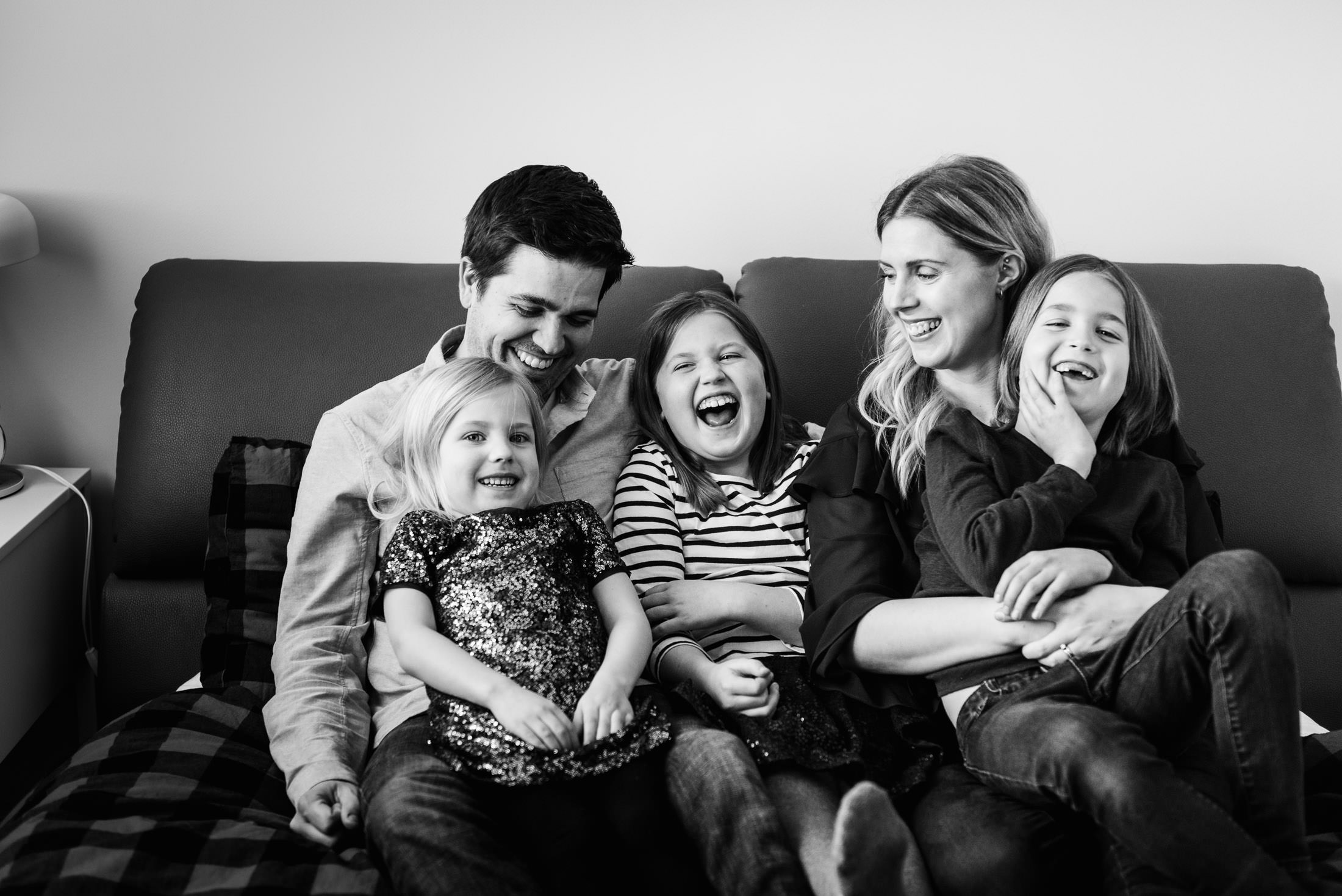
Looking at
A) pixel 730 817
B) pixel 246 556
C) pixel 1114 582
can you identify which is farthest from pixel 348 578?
pixel 1114 582

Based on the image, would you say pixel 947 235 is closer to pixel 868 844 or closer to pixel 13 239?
pixel 868 844

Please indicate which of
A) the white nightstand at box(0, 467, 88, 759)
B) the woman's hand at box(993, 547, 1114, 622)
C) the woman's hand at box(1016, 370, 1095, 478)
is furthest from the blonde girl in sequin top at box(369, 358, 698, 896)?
the white nightstand at box(0, 467, 88, 759)

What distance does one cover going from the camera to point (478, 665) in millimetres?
1300

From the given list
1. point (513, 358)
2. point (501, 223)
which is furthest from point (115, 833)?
point (501, 223)

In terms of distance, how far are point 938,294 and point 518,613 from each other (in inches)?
28.2

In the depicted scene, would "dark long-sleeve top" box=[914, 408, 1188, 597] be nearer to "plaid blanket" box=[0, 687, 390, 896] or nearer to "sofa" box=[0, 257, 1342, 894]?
"sofa" box=[0, 257, 1342, 894]

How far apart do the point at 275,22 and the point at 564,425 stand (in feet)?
3.29

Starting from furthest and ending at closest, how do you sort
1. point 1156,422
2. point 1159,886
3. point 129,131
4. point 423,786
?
point 129,131
point 1156,422
point 423,786
point 1159,886

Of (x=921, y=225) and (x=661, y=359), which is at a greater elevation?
(x=921, y=225)

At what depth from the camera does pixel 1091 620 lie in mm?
1306

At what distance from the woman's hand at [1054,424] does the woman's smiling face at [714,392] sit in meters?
0.38

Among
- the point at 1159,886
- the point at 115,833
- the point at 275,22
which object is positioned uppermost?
the point at 275,22

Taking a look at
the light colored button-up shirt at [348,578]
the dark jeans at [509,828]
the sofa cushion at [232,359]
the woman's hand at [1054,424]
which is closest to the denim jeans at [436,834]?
the dark jeans at [509,828]

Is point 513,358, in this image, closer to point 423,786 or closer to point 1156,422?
point 423,786
